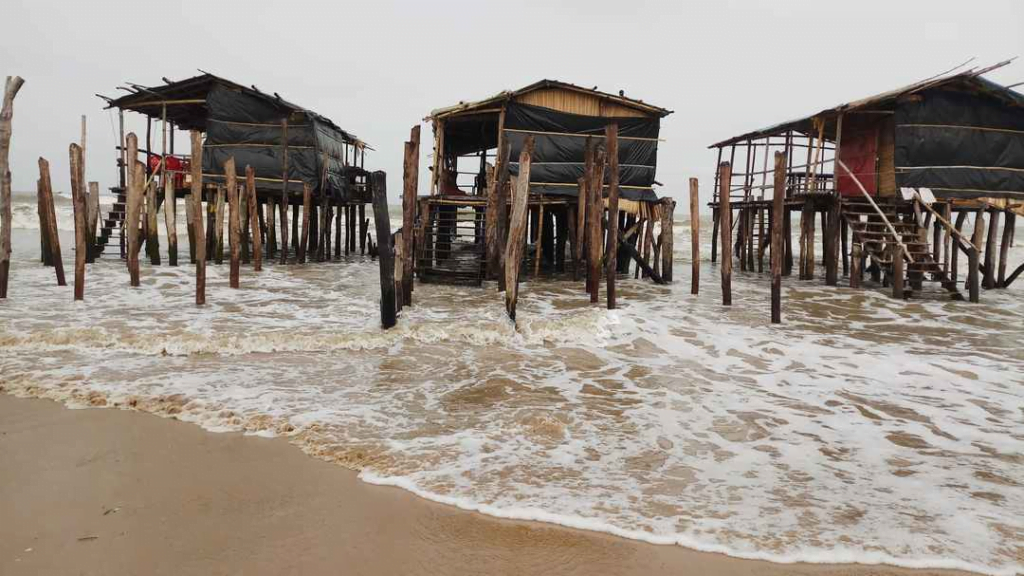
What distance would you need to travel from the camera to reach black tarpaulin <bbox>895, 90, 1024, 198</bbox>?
15445 mm

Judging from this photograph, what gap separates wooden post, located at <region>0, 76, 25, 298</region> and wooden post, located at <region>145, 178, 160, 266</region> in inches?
239

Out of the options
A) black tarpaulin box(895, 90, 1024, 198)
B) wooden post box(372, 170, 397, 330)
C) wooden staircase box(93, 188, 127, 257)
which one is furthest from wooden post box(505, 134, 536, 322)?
wooden staircase box(93, 188, 127, 257)

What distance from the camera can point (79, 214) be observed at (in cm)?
1083

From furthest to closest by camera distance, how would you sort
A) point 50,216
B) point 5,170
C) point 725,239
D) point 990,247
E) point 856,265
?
point 990,247, point 856,265, point 725,239, point 50,216, point 5,170

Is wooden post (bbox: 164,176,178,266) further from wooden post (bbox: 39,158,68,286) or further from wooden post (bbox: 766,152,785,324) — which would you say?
wooden post (bbox: 766,152,785,324)

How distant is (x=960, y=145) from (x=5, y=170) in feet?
70.0

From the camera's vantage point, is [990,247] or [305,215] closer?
[990,247]

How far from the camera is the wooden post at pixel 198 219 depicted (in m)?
10.5

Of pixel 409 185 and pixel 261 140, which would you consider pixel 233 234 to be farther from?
pixel 261 140

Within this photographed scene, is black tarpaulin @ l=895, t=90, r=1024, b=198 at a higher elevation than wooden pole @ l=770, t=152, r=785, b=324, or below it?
higher

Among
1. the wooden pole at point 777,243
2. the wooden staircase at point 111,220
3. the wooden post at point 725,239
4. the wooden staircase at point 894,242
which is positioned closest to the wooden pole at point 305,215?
the wooden staircase at point 111,220

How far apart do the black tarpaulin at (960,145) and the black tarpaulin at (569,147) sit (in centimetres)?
649

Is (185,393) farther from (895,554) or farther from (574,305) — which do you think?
(574,305)

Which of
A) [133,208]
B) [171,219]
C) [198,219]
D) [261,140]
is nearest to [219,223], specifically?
[171,219]
